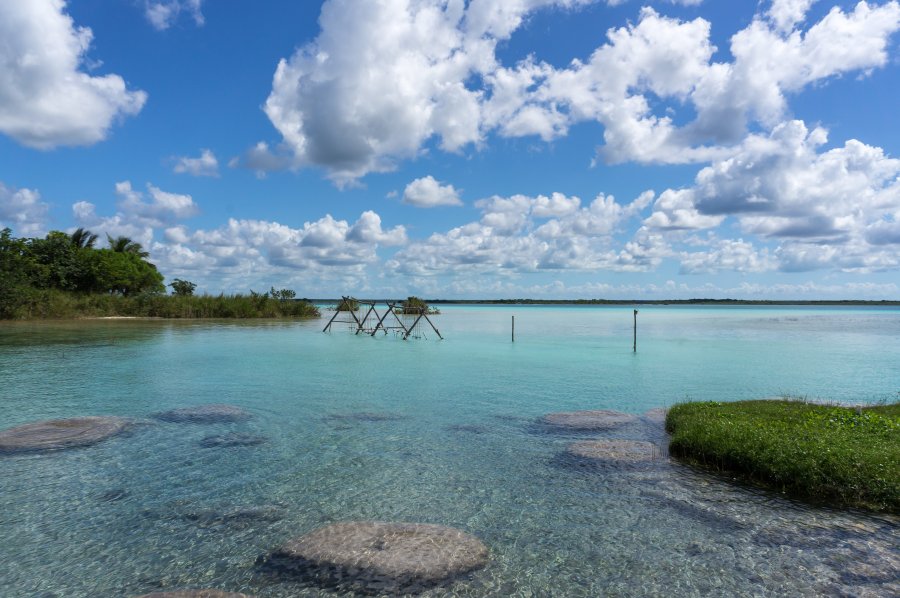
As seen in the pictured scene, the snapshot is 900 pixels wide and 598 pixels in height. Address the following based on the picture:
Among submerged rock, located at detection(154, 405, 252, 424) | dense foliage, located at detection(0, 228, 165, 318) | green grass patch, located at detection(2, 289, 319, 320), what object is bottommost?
submerged rock, located at detection(154, 405, 252, 424)

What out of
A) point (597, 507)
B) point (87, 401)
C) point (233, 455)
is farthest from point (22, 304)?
point (597, 507)

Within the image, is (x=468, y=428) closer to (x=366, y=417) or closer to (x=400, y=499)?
(x=366, y=417)

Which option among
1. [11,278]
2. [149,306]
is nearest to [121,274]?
[149,306]

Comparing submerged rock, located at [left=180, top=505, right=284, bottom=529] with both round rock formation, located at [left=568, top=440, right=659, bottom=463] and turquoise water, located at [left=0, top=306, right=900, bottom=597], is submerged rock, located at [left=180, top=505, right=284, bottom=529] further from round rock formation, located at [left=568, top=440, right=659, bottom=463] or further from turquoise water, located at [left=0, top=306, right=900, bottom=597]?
round rock formation, located at [left=568, top=440, right=659, bottom=463]

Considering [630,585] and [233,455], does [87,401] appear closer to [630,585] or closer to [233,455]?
[233,455]

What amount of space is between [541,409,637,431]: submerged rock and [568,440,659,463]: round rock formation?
1.90 metres

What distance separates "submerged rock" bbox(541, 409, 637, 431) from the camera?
50.5 feet

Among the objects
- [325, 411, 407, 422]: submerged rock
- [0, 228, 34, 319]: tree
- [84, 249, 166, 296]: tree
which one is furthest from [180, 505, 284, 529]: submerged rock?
[84, 249, 166, 296]: tree

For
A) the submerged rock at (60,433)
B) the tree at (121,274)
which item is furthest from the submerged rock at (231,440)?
the tree at (121,274)

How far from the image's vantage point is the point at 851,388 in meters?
22.3

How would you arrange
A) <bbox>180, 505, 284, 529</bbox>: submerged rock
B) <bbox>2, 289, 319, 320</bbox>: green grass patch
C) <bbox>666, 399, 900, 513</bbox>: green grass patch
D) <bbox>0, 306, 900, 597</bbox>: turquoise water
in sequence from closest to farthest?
<bbox>0, 306, 900, 597</bbox>: turquoise water
<bbox>180, 505, 284, 529</bbox>: submerged rock
<bbox>666, 399, 900, 513</bbox>: green grass patch
<bbox>2, 289, 319, 320</bbox>: green grass patch

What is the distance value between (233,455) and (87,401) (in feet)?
30.7

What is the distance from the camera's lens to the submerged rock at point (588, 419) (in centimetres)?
1538

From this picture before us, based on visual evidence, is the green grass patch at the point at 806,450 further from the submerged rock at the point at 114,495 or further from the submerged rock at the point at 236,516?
the submerged rock at the point at 114,495
